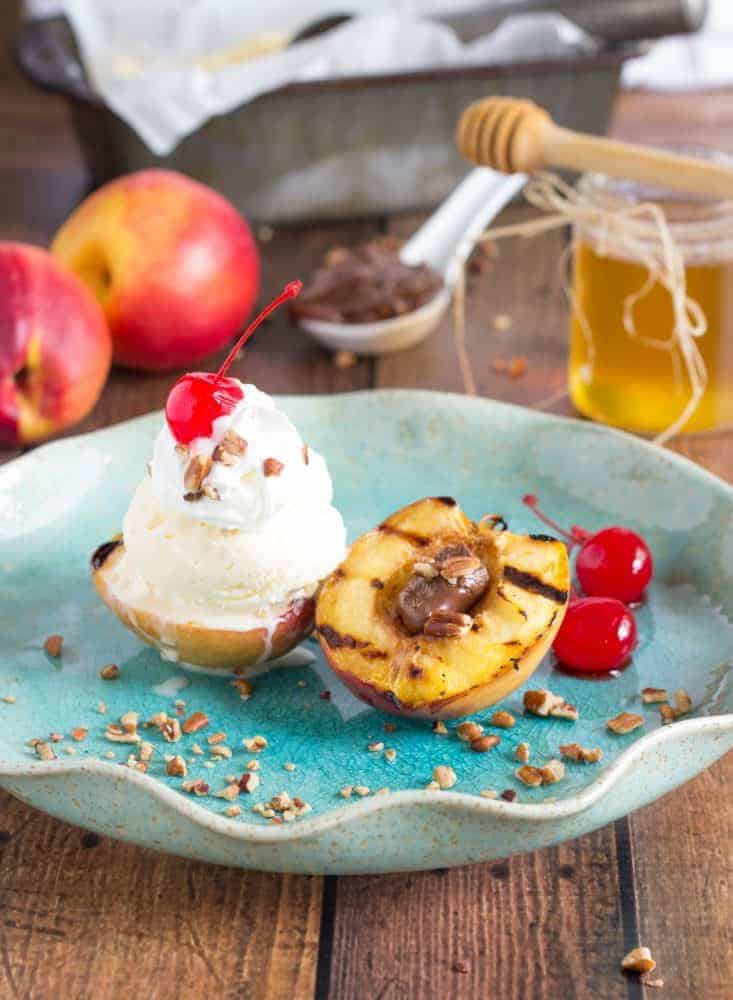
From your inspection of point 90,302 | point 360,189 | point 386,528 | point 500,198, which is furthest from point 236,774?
point 360,189

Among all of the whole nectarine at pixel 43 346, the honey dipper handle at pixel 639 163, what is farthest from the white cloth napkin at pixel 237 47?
the honey dipper handle at pixel 639 163

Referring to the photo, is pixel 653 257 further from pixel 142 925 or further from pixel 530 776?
pixel 142 925

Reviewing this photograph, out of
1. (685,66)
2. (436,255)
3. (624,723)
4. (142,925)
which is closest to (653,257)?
(436,255)

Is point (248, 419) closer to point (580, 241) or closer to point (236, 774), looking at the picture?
point (236, 774)

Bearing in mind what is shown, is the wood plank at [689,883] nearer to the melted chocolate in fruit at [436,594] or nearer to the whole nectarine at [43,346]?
the melted chocolate in fruit at [436,594]

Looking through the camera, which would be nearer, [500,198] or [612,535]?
[612,535]

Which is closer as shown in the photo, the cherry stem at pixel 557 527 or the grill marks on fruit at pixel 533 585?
the grill marks on fruit at pixel 533 585

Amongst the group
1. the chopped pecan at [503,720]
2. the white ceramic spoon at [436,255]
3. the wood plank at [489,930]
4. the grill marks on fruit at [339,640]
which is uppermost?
the grill marks on fruit at [339,640]
